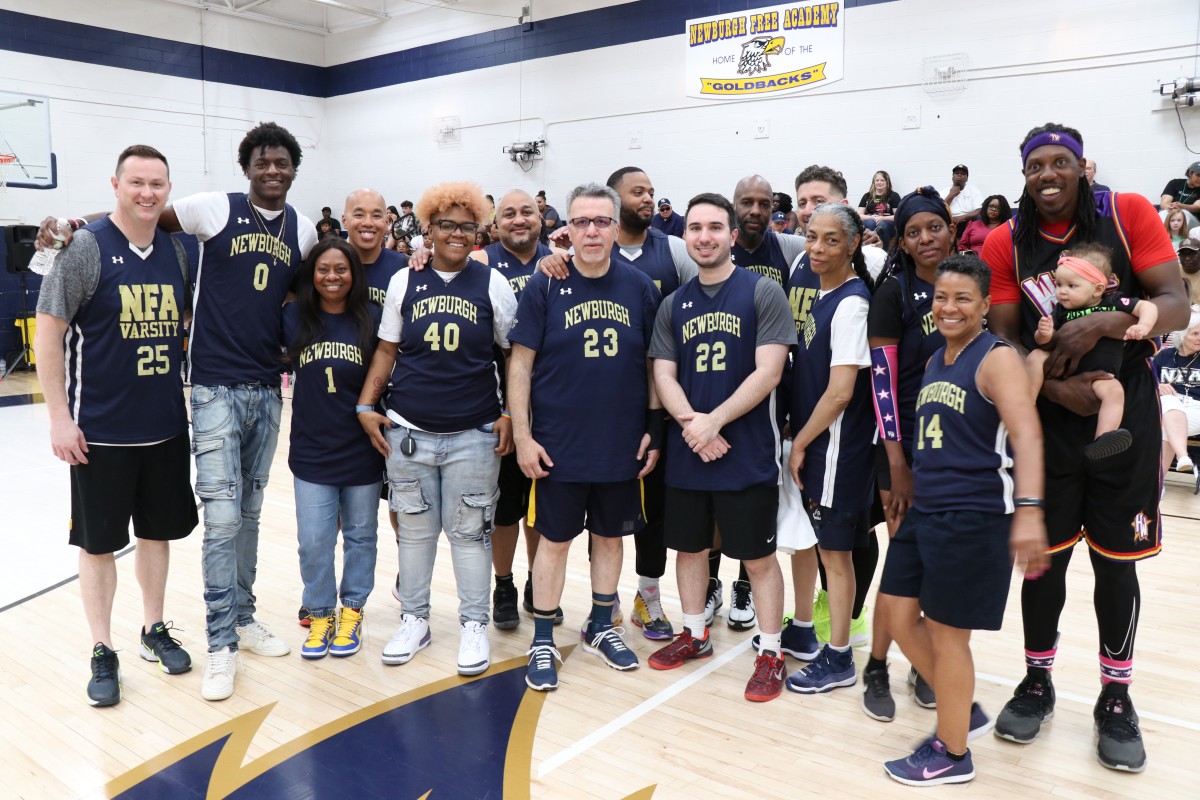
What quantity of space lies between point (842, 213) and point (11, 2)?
1579cm

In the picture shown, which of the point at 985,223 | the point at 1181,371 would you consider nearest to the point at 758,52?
the point at 985,223

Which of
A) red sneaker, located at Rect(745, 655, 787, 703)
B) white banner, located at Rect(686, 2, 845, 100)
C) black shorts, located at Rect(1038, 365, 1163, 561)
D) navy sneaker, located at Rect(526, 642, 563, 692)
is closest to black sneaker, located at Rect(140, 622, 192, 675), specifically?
navy sneaker, located at Rect(526, 642, 563, 692)

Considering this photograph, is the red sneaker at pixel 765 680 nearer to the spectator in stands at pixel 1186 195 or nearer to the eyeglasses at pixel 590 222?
the eyeglasses at pixel 590 222

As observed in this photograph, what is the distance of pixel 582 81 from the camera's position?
14.2 meters

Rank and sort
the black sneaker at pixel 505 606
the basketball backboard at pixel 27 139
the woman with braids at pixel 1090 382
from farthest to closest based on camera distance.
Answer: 1. the basketball backboard at pixel 27 139
2. the black sneaker at pixel 505 606
3. the woman with braids at pixel 1090 382

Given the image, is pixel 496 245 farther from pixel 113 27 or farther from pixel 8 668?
pixel 113 27

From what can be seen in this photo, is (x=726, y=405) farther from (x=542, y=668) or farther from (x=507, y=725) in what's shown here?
(x=507, y=725)

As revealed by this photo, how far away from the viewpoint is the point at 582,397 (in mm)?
3383

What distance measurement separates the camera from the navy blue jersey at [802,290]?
3490mm

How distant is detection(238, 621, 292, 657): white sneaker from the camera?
374cm

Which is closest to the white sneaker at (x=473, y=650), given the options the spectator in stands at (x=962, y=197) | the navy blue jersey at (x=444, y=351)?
the navy blue jersey at (x=444, y=351)

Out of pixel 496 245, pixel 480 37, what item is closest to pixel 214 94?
pixel 480 37

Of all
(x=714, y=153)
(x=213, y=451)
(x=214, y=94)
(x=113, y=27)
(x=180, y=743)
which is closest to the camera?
(x=180, y=743)

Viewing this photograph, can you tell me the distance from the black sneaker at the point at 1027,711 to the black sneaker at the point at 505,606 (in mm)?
1998
